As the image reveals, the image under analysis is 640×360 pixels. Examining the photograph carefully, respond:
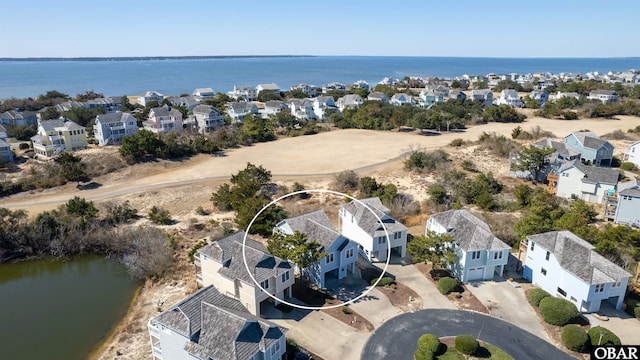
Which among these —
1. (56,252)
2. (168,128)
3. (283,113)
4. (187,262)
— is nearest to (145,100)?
(168,128)

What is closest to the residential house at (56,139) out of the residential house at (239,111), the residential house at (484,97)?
the residential house at (239,111)

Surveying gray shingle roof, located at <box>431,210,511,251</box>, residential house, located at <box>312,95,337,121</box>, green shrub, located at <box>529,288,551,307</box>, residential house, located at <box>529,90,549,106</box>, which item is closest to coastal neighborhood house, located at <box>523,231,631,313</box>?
Result: green shrub, located at <box>529,288,551,307</box>

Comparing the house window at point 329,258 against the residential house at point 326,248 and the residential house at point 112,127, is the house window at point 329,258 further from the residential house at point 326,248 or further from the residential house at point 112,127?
the residential house at point 112,127

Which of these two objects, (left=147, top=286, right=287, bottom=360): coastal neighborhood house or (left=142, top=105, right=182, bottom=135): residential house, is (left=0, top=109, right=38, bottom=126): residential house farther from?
(left=147, top=286, right=287, bottom=360): coastal neighborhood house

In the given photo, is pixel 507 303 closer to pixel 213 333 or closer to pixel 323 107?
pixel 213 333

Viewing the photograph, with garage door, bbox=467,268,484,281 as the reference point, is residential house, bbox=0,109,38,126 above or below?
above

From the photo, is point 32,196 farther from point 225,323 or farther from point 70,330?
point 225,323

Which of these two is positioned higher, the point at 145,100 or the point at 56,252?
the point at 145,100
